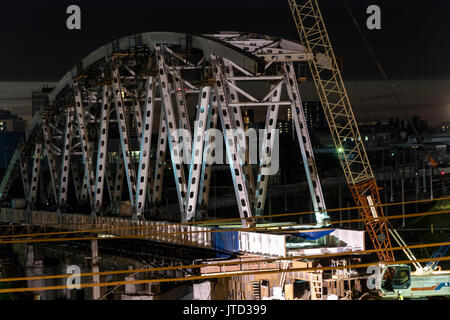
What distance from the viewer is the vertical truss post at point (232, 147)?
1606 inches

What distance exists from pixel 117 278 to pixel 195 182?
15.0 m

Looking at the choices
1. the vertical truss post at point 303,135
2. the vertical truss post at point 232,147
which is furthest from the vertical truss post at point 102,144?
the vertical truss post at point 303,135

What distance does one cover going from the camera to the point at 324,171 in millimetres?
146125

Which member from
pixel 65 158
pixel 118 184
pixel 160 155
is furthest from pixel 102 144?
pixel 65 158

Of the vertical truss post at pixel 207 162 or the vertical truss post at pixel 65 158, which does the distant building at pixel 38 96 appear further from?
the vertical truss post at pixel 207 162

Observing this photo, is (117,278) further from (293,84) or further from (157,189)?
(293,84)

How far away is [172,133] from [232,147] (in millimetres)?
5745

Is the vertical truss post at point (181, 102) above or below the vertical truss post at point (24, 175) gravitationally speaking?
above

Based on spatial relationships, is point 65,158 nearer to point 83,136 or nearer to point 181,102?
point 83,136

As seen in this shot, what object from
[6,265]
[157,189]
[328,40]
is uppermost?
[328,40]

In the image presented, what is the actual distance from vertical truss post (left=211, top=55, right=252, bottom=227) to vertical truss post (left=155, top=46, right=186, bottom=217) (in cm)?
489

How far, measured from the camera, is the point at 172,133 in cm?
4606

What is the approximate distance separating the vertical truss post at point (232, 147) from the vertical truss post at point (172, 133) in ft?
16.0
